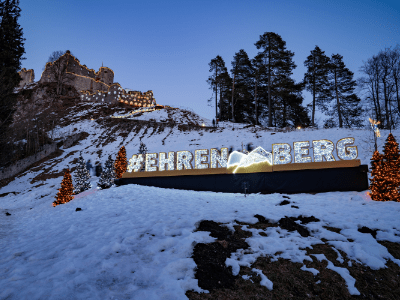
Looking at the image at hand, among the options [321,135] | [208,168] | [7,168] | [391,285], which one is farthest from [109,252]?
[7,168]

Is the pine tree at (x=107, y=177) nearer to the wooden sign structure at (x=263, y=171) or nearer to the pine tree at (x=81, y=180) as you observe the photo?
the pine tree at (x=81, y=180)

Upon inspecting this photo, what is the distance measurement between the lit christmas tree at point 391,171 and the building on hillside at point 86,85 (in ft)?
288

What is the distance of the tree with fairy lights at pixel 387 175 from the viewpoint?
990cm

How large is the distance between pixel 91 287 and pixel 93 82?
357 ft

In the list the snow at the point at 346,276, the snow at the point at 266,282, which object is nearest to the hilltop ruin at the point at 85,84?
the snow at the point at 266,282

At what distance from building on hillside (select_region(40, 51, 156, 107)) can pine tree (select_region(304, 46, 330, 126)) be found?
7096 cm

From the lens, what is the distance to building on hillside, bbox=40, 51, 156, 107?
8538 cm

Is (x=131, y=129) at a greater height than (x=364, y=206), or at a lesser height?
greater

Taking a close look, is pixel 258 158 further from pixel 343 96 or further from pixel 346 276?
pixel 343 96

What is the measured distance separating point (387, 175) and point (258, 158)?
22.5ft

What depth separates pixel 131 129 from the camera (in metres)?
45.4

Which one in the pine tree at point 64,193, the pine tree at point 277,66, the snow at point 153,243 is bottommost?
the pine tree at point 64,193

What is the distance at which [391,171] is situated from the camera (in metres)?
10.1

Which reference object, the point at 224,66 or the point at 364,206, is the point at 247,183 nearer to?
the point at 364,206
